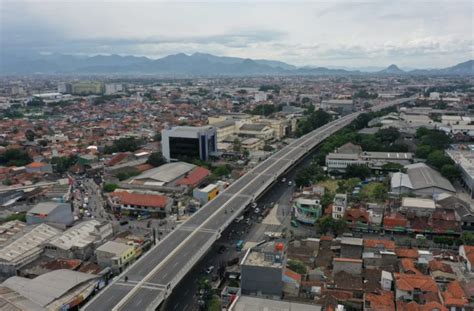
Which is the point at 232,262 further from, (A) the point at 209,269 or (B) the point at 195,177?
(B) the point at 195,177

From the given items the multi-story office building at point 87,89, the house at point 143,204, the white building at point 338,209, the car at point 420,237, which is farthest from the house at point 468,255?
the multi-story office building at point 87,89

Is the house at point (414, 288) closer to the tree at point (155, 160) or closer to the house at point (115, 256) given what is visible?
the house at point (115, 256)

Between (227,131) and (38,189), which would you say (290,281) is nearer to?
(38,189)

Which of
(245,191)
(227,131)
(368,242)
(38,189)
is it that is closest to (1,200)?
(38,189)

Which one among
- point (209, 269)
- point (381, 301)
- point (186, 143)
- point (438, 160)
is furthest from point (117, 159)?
point (381, 301)

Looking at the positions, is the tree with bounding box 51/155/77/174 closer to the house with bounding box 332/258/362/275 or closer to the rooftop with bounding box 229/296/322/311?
the house with bounding box 332/258/362/275

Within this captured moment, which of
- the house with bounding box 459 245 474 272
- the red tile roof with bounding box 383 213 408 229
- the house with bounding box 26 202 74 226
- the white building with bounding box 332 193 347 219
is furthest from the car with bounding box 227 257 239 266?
the house with bounding box 459 245 474 272
